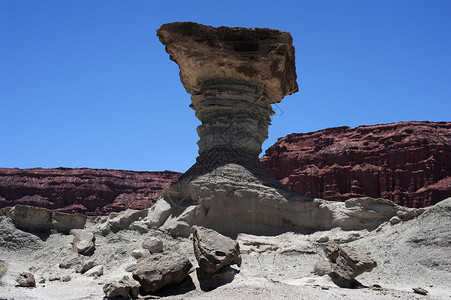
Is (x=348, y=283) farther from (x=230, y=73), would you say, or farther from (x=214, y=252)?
(x=230, y=73)

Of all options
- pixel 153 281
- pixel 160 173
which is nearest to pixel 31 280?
pixel 153 281

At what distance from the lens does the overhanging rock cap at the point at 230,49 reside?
1622 centimetres

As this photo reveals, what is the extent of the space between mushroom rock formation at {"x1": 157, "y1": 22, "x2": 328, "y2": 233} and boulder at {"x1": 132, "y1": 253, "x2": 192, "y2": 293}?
4.01 m

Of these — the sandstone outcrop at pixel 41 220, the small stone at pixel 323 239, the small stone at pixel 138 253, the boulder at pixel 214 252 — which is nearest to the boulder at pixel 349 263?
the boulder at pixel 214 252

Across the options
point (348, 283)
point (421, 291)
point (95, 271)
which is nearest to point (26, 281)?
point (95, 271)

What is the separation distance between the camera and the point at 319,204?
14.7 m

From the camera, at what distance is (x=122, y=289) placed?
9516 mm

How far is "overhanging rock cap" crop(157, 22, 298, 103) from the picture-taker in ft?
53.2

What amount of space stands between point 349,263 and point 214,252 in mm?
2695

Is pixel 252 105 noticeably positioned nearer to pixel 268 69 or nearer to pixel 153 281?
pixel 268 69

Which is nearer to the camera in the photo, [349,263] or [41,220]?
[349,263]

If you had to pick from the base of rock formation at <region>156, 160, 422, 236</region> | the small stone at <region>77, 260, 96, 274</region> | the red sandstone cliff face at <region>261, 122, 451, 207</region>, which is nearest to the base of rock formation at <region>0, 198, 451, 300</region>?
the small stone at <region>77, 260, 96, 274</region>

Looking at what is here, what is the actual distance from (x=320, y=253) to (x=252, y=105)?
5.86 m

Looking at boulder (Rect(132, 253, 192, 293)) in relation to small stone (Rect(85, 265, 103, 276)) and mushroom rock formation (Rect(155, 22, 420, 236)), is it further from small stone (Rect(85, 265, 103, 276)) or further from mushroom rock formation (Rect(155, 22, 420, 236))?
mushroom rock formation (Rect(155, 22, 420, 236))
